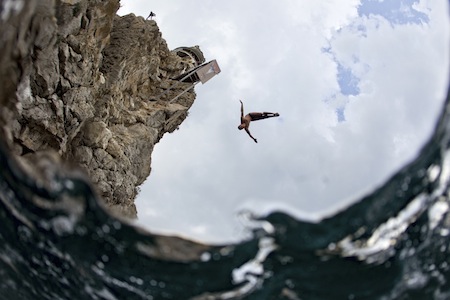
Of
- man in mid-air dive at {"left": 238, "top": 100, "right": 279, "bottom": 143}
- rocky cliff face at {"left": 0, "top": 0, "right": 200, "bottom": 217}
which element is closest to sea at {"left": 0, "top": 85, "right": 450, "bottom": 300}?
rocky cliff face at {"left": 0, "top": 0, "right": 200, "bottom": 217}

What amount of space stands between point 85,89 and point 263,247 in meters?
9.56

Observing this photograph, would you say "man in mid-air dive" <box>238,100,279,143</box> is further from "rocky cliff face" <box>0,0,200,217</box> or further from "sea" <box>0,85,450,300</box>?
"sea" <box>0,85,450,300</box>

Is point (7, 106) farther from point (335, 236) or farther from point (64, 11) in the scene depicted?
point (64, 11)

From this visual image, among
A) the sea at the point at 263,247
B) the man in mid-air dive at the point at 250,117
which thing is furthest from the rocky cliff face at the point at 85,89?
the man in mid-air dive at the point at 250,117

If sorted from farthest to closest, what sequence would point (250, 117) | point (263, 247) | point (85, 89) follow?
point (250, 117), point (85, 89), point (263, 247)

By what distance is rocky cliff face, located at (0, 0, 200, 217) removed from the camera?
27.5 feet

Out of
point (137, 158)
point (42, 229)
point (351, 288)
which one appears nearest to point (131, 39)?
point (137, 158)

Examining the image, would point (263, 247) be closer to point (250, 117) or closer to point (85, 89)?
point (85, 89)

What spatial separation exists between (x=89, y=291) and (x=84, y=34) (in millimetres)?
8266

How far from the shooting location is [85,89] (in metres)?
14.7

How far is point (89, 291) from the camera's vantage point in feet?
28.2

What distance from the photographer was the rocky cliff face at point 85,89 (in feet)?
27.5

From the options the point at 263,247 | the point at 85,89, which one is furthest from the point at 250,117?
the point at 263,247

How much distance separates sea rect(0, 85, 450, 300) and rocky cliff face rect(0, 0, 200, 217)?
102cm
